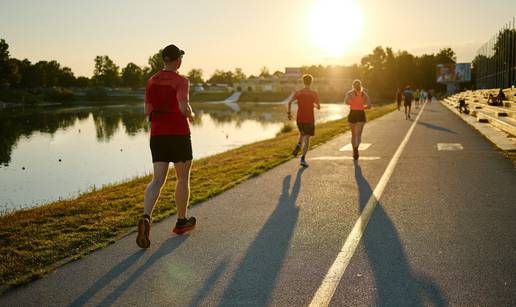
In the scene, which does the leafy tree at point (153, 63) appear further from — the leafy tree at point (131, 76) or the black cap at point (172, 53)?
the black cap at point (172, 53)

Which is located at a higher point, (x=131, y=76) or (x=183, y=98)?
(x=131, y=76)

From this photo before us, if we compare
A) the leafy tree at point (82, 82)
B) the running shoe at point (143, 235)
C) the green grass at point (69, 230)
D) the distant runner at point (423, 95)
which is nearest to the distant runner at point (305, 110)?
the green grass at point (69, 230)

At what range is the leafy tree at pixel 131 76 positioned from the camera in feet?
553

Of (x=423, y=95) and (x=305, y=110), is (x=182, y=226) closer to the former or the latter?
(x=305, y=110)

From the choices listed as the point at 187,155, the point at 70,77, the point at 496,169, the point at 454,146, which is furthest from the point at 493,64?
the point at 70,77

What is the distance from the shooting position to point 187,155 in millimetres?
5590

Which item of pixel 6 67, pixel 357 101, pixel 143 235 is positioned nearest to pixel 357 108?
pixel 357 101

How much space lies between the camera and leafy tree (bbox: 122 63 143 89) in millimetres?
168500

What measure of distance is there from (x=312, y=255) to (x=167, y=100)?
7.34 feet

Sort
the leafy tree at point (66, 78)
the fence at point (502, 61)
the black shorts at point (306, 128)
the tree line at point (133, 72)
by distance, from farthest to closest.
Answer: the leafy tree at point (66, 78) → the tree line at point (133, 72) → the fence at point (502, 61) → the black shorts at point (306, 128)

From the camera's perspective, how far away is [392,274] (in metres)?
4.38

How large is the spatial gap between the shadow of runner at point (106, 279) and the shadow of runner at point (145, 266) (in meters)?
0.14

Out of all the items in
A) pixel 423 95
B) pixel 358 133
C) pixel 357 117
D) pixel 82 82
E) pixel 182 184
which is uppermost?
pixel 82 82

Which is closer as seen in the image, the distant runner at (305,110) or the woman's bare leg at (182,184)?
the woman's bare leg at (182,184)
